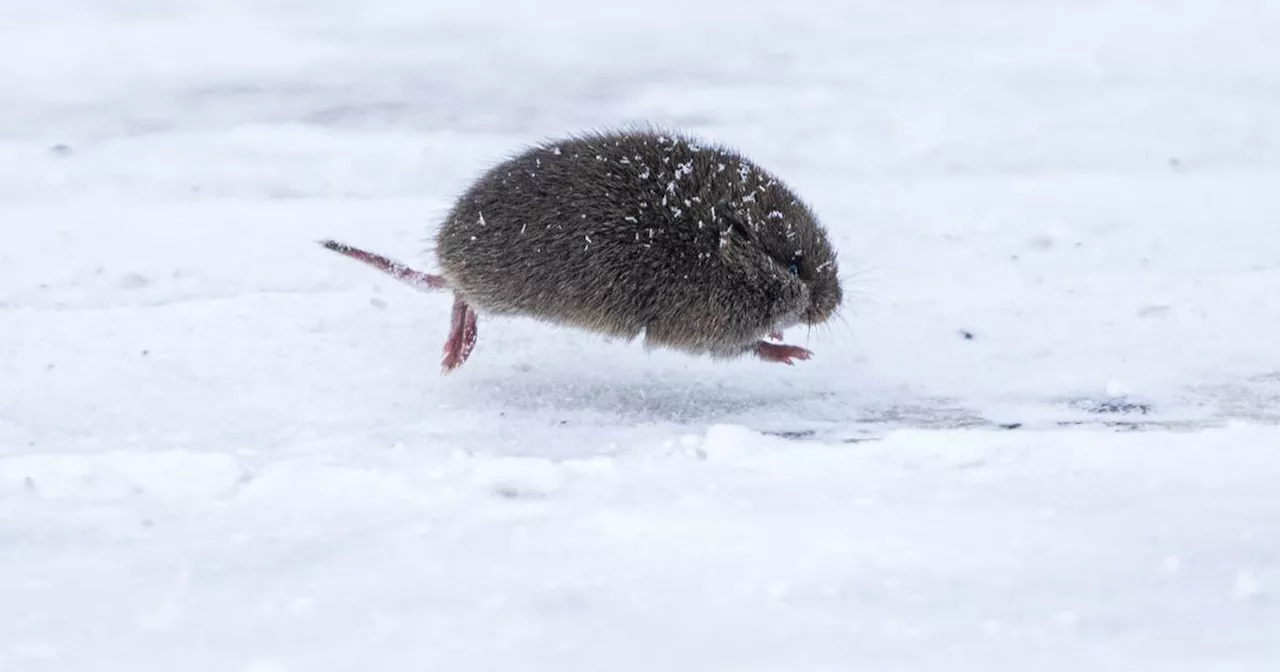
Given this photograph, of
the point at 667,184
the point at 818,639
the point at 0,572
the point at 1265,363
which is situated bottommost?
the point at 0,572

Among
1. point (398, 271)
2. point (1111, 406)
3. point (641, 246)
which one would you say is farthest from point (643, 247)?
point (1111, 406)

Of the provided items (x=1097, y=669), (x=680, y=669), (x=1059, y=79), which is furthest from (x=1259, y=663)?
(x=1059, y=79)

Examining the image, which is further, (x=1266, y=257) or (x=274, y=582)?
(x=1266, y=257)

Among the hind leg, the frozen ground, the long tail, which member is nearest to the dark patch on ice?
the frozen ground

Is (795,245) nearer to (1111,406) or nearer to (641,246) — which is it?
(641,246)

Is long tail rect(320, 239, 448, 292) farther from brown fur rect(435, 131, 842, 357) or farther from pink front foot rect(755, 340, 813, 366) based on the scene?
pink front foot rect(755, 340, 813, 366)

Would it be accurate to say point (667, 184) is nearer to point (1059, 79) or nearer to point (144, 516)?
point (144, 516)

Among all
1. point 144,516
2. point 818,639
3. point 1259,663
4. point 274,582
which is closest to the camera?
point 1259,663
